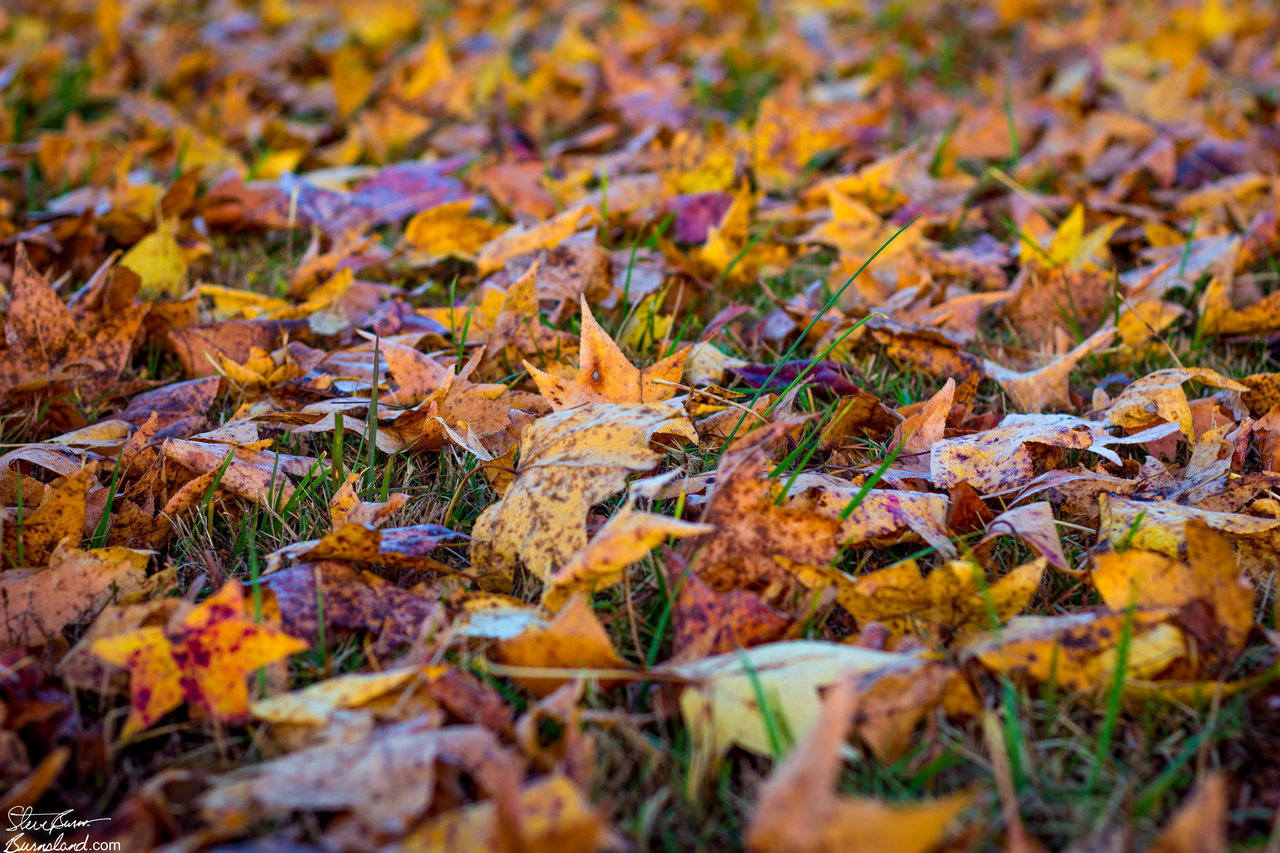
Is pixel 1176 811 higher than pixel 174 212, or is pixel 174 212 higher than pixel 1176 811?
pixel 174 212

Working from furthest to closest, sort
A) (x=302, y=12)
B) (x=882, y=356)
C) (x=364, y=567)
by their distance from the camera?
(x=302, y=12) < (x=882, y=356) < (x=364, y=567)

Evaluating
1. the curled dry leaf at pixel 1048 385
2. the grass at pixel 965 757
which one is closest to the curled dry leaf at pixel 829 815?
the grass at pixel 965 757

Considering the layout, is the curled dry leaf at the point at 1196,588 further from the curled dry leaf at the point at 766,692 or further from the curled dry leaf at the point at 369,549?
the curled dry leaf at the point at 369,549

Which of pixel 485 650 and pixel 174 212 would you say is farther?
pixel 174 212

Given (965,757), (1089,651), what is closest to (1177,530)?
(1089,651)

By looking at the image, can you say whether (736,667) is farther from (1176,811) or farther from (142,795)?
(142,795)

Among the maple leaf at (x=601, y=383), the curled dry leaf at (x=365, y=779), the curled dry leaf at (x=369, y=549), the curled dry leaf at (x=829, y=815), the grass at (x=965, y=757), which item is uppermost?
the maple leaf at (x=601, y=383)

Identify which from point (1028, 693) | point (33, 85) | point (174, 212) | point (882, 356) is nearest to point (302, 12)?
point (33, 85)

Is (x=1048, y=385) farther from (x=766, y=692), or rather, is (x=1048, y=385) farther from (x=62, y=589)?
(x=62, y=589)
